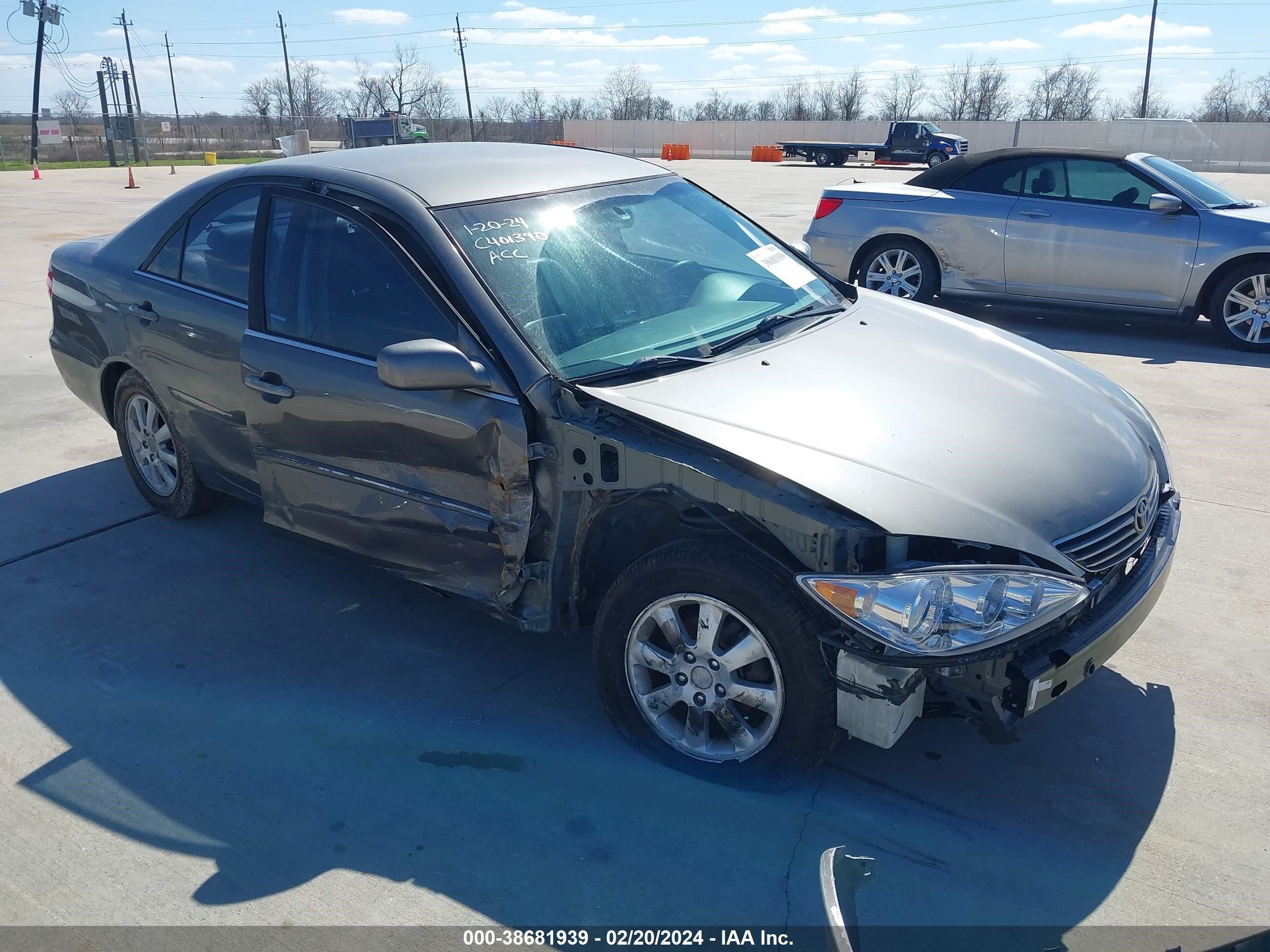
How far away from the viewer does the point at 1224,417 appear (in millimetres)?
6477

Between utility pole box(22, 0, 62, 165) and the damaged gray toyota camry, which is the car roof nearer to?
the damaged gray toyota camry

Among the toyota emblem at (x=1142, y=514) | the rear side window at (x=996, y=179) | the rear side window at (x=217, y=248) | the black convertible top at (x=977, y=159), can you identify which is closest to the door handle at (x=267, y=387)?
the rear side window at (x=217, y=248)

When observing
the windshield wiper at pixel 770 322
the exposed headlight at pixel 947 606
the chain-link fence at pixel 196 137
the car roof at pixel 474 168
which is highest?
the chain-link fence at pixel 196 137

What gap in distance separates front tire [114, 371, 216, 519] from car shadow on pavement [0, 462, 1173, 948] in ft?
2.67

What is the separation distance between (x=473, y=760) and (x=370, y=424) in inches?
A: 46.2

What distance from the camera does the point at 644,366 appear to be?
320 centimetres

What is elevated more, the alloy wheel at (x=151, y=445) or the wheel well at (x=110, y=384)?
the wheel well at (x=110, y=384)

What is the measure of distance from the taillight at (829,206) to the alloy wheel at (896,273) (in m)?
0.61

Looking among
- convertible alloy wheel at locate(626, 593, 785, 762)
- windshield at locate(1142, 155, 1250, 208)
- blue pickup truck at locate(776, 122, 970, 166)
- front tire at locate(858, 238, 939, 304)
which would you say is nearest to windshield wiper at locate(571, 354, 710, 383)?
convertible alloy wheel at locate(626, 593, 785, 762)

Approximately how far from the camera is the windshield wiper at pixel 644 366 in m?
3.12

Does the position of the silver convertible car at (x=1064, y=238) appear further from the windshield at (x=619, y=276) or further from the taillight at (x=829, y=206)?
the windshield at (x=619, y=276)

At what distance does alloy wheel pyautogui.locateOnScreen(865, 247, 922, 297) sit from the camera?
9.29 meters

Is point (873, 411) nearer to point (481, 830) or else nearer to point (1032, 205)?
point (481, 830)

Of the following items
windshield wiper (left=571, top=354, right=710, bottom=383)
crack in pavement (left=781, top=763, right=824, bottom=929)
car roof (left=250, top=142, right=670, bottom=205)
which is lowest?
crack in pavement (left=781, top=763, right=824, bottom=929)
